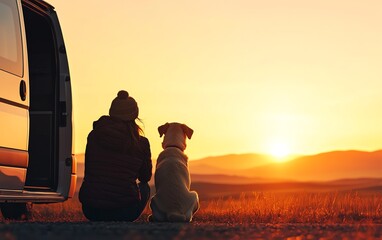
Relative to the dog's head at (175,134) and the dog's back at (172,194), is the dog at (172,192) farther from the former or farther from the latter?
the dog's head at (175,134)

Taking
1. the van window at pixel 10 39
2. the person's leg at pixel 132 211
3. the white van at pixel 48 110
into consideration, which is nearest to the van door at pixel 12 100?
the van window at pixel 10 39

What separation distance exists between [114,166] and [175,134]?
1163mm

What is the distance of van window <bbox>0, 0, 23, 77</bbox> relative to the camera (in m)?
9.55

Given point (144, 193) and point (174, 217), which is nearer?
point (174, 217)

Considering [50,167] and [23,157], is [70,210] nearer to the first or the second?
[50,167]

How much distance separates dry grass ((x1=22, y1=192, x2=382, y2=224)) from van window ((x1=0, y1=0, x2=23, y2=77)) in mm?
3001

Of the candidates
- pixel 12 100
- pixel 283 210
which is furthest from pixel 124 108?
pixel 283 210

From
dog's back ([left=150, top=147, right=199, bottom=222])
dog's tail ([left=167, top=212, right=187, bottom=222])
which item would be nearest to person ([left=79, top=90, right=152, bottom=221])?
dog's back ([left=150, top=147, right=199, bottom=222])

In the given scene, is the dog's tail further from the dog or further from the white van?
the white van

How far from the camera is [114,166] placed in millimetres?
10516

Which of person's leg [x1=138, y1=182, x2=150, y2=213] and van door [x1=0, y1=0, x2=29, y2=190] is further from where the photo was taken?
person's leg [x1=138, y1=182, x2=150, y2=213]

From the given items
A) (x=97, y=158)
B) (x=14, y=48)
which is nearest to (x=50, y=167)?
(x=97, y=158)

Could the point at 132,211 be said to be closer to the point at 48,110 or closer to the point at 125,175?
the point at 125,175

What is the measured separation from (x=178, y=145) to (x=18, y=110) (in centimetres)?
227
